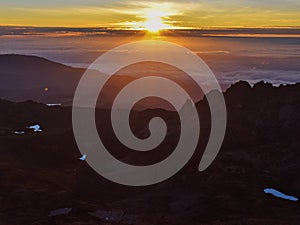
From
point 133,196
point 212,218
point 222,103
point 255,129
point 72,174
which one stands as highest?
point 222,103

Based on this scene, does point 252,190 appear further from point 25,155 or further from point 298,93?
point 25,155

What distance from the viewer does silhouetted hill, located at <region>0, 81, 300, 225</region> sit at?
260 feet

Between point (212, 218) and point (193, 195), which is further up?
point (193, 195)

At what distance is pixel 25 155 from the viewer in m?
130

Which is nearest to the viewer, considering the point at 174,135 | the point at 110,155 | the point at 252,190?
the point at 252,190

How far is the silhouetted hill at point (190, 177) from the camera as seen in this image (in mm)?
79188

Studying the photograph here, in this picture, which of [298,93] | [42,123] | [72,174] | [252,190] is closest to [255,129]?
[298,93]

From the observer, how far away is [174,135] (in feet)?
410

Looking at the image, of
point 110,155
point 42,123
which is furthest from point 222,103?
point 42,123

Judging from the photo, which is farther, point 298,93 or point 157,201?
point 298,93

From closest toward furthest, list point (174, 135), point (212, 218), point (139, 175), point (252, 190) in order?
point (212, 218), point (252, 190), point (139, 175), point (174, 135)

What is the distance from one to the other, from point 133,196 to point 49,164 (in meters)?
41.3

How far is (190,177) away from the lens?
329ft

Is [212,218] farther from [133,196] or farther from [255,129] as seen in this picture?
[255,129]
